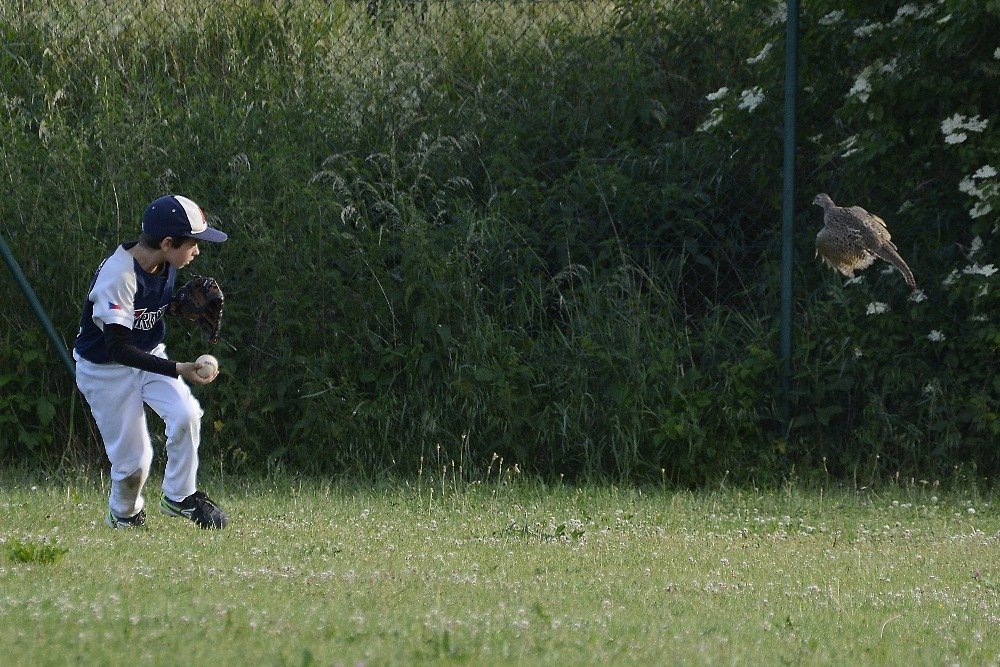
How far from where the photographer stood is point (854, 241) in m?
7.55

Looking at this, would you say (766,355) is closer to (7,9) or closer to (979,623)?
(979,623)

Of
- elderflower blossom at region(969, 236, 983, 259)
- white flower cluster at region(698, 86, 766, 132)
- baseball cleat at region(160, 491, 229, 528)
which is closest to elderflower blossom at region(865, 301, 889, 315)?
elderflower blossom at region(969, 236, 983, 259)

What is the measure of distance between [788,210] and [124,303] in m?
4.43

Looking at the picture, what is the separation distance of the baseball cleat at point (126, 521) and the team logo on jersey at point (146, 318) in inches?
36.8

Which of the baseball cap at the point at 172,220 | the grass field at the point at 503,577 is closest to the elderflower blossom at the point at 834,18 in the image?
the grass field at the point at 503,577

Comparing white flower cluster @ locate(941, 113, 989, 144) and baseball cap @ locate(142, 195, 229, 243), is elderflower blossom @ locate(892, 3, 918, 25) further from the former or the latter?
baseball cap @ locate(142, 195, 229, 243)

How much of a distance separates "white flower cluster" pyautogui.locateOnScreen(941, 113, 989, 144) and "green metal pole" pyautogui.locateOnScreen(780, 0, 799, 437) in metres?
0.98

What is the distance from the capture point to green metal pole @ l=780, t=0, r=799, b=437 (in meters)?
8.66

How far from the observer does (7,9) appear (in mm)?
11422

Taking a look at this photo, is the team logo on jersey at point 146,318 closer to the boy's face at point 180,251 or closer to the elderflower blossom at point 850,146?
the boy's face at point 180,251

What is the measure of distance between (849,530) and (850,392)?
1893 millimetres

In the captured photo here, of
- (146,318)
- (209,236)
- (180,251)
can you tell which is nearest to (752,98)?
(209,236)

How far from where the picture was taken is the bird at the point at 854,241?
7.51 meters

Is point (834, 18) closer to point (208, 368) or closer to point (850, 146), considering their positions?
point (850, 146)
